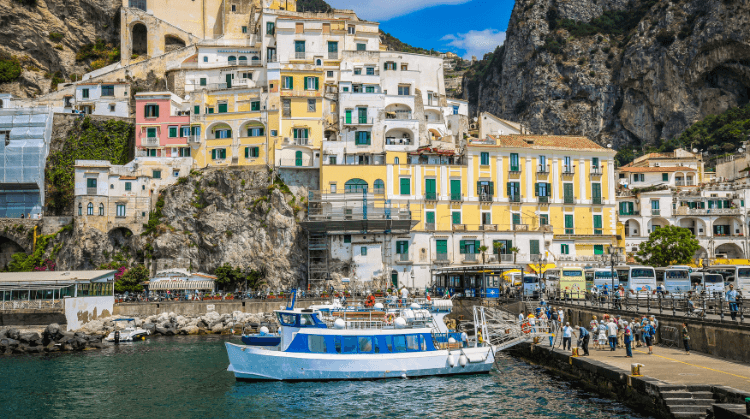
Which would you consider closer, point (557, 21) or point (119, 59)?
point (119, 59)

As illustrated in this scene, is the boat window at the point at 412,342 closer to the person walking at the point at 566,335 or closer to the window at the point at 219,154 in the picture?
the person walking at the point at 566,335

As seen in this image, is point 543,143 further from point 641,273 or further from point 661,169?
point 661,169

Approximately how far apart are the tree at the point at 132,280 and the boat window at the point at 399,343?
33.1 meters

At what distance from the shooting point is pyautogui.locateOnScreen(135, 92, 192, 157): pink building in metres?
65.9

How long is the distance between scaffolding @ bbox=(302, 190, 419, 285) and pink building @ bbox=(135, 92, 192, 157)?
17614mm

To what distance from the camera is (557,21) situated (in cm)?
10838

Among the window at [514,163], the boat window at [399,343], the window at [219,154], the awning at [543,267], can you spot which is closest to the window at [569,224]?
the window at [514,163]

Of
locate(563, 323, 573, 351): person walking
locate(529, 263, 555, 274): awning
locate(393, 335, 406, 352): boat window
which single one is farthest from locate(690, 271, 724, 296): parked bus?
locate(393, 335, 406, 352): boat window

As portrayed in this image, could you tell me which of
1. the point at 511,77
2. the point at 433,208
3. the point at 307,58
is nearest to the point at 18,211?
the point at 307,58

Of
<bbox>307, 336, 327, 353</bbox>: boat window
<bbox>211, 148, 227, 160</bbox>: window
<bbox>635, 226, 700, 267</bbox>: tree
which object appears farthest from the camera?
<bbox>211, 148, 227, 160</bbox>: window

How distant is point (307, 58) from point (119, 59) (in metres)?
26.1

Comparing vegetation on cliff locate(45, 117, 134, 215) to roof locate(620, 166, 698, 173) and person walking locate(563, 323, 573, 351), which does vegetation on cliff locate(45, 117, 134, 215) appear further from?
roof locate(620, 166, 698, 173)

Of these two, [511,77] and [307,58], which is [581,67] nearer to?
[511,77]

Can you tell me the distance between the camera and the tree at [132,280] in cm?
5522
